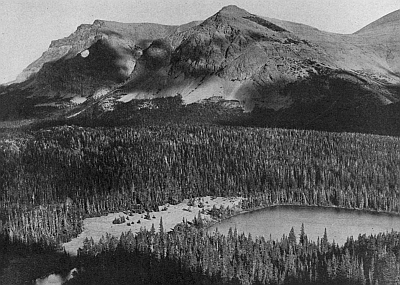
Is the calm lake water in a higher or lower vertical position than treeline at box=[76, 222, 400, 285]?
lower

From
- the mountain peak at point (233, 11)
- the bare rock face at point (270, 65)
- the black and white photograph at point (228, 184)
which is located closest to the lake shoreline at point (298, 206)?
the black and white photograph at point (228, 184)

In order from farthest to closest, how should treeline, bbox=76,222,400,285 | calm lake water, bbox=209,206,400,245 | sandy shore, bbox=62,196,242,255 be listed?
calm lake water, bbox=209,206,400,245
sandy shore, bbox=62,196,242,255
treeline, bbox=76,222,400,285

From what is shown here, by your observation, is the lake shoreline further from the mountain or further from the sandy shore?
the mountain

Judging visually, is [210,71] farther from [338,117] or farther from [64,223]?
[64,223]

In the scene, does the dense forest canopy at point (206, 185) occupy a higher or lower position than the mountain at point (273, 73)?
lower

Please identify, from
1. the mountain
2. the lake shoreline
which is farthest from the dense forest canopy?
the mountain

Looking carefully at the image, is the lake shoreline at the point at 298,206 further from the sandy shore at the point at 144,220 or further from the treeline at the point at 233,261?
the treeline at the point at 233,261

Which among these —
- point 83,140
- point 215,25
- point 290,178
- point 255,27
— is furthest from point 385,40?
point 83,140
